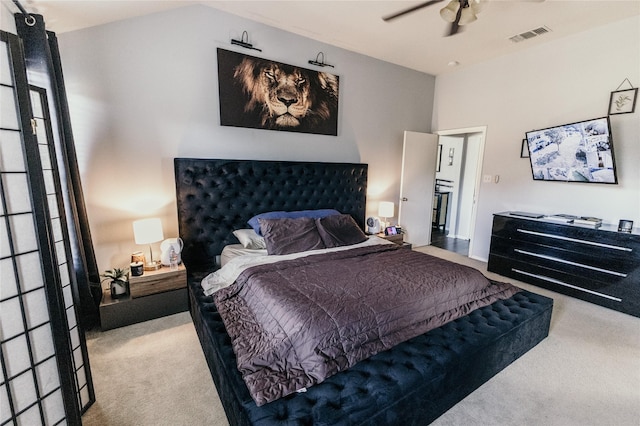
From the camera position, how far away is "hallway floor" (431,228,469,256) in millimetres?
4949

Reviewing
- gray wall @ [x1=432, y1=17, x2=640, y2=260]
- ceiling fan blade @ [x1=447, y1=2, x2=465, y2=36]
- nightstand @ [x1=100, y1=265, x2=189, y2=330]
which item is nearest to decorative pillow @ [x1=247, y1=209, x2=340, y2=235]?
nightstand @ [x1=100, y1=265, x2=189, y2=330]

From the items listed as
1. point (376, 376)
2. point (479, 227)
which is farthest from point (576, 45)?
point (376, 376)

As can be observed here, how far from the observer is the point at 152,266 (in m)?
2.68

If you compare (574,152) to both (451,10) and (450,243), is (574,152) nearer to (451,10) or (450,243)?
(451,10)

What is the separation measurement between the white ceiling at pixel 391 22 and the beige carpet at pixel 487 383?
2565 millimetres

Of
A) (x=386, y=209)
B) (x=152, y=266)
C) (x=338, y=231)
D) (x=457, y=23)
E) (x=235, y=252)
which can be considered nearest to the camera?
(x=457, y=23)

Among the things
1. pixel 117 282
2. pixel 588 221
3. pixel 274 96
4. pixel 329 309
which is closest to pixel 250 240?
pixel 117 282

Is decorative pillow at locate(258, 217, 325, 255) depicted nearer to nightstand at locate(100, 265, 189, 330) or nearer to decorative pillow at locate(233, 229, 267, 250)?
decorative pillow at locate(233, 229, 267, 250)

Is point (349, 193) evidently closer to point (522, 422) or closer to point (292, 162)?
point (292, 162)

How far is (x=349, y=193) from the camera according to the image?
3934mm

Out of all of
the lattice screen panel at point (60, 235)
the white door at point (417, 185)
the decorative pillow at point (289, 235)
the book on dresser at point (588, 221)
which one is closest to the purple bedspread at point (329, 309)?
the decorative pillow at point (289, 235)

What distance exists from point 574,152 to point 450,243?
256 cm

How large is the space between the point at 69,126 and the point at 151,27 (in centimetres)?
122

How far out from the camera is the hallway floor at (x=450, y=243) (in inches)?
195
